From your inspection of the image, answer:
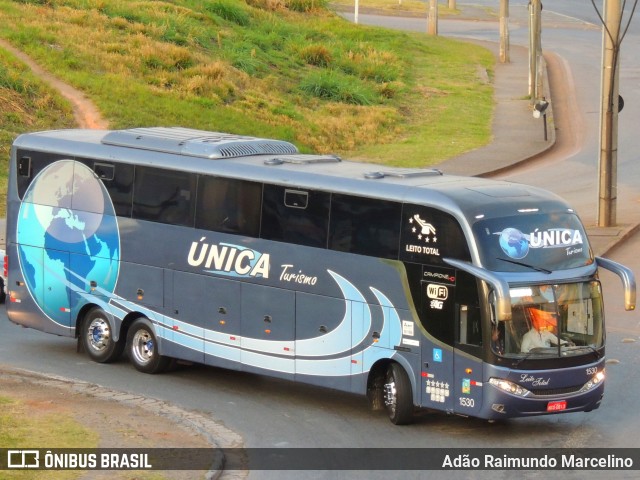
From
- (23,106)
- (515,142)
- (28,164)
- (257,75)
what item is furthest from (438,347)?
(257,75)

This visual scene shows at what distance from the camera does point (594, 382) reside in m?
15.7

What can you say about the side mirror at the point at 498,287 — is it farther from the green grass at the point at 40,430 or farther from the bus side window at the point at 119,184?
the bus side window at the point at 119,184

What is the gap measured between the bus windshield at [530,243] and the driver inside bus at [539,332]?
54cm

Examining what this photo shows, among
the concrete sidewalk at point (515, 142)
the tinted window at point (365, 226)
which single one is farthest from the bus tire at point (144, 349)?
the concrete sidewalk at point (515, 142)

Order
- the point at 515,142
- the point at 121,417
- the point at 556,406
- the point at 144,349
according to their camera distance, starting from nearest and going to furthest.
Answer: the point at 556,406, the point at 121,417, the point at 144,349, the point at 515,142

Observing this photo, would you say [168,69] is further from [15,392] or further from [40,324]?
[15,392]

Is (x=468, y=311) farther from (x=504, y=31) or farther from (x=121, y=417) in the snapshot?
(x=504, y=31)

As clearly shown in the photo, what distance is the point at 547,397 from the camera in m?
15.3

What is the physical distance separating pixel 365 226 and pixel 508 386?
2855 mm

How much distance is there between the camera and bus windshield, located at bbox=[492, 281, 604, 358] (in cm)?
1515

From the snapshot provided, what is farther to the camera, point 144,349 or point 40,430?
point 144,349

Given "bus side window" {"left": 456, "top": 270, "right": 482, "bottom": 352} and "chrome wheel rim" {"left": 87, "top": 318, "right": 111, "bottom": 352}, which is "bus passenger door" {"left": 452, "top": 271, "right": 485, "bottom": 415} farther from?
"chrome wheel rim" {"left": 87, "top": 318, "right": 111, "bottom": 352}

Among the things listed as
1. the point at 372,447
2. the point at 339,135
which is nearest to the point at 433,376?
the point at 372,447

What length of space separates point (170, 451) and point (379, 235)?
12.9 feet
